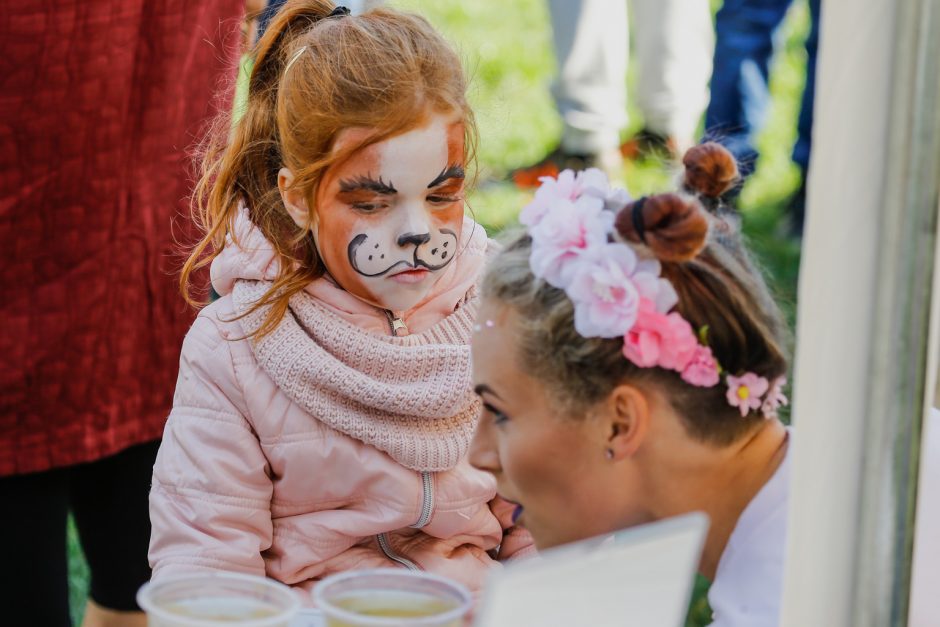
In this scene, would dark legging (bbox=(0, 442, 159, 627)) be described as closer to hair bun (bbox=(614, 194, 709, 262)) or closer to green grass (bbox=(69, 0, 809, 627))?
green grass (bbox=(69, 0, 809, 627))

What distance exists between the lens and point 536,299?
135 cm

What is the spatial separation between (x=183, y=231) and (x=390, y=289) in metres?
0.65

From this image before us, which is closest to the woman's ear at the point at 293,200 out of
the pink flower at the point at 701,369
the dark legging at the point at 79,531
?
the pink flower at the point at 701,369

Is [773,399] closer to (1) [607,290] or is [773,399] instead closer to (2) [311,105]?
(1) [607,290]

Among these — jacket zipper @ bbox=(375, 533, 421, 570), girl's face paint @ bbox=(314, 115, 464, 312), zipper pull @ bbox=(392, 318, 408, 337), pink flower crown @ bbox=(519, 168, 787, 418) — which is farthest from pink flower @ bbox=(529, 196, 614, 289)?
jacket zipper @ bbox=(375, 533, 421, 570)

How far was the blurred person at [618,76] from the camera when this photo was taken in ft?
16.1

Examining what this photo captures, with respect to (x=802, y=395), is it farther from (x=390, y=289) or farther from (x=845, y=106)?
(x=390, y=289)

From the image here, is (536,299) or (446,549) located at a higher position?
(536,299)

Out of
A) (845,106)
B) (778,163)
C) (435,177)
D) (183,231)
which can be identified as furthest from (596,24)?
(845,106)

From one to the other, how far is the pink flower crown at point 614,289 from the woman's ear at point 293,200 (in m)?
0.33

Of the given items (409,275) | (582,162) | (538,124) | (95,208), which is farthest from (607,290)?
(538,124)

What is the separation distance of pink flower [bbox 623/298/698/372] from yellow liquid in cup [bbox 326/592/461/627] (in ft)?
1.04

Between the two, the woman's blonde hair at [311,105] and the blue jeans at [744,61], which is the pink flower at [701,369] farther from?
the blue jeans at [744,61]

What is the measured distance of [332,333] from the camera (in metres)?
1.56
